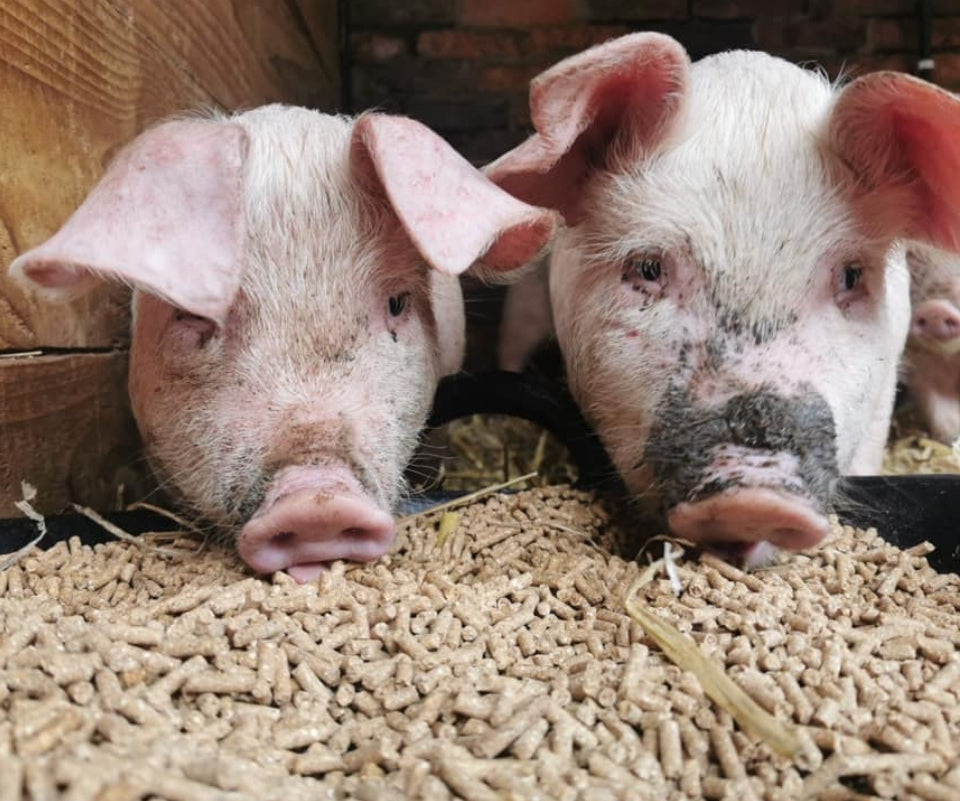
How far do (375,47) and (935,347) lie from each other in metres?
2.64

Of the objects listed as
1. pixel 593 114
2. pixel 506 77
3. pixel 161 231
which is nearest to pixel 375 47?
pixel 506 77

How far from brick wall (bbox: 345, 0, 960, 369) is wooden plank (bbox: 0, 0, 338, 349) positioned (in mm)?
1194

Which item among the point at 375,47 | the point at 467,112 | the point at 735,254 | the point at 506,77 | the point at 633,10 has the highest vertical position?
the point at 633,10

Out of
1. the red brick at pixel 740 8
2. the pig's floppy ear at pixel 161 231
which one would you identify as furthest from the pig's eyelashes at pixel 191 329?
the red brick at pixel 740 8

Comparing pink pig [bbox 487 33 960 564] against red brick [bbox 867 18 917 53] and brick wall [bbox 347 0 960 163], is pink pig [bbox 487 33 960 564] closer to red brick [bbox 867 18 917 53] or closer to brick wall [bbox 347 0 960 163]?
brick wall [bbox 347 0 960 163]

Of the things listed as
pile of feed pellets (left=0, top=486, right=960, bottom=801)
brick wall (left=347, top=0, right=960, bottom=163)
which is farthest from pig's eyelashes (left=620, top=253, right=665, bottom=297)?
brick wall (left=347, top=0, right=960, bottom=163)

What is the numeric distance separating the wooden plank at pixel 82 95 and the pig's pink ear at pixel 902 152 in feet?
5.39

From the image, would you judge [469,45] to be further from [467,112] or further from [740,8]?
[740,8]

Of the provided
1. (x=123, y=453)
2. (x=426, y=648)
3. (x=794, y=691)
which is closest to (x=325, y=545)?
(x=426, y=648)

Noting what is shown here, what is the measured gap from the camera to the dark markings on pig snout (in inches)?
68.9

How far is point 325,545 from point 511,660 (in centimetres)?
42

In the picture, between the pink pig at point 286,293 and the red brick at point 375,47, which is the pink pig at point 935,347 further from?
the red brick at point 375,47

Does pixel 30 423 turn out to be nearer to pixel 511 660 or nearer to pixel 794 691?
pixel 511 660

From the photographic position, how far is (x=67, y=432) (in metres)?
2.13
